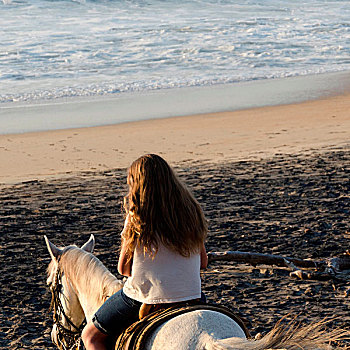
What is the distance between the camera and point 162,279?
10.5 feet

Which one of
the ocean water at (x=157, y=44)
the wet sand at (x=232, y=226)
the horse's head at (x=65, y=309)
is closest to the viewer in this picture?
the horse's head at (x=65, y=309)

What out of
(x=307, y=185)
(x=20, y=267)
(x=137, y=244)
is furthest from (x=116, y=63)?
(x=137, y=244)

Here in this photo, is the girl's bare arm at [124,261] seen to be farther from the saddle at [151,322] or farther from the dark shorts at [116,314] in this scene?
the saddle at [151,322]

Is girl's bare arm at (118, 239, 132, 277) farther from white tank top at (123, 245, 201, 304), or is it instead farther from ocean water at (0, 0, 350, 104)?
ocean water at (0, 0, 350, 104)

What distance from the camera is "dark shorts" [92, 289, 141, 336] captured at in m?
3.27

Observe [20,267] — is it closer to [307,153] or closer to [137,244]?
[137,244]

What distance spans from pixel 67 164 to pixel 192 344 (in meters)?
9.11

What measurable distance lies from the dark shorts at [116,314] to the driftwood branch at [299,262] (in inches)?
107

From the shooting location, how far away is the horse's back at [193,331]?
9.20ft

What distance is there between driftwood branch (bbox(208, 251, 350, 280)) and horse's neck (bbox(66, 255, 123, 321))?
8.14ft

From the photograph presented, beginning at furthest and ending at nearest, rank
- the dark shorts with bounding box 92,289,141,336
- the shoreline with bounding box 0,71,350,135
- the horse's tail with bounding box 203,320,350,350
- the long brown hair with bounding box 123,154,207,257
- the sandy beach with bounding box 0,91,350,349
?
the shoreline with bounding box 0,71,350,135, the sandy beach with bounding box 0,91,350,349, the dark shorts with bounding box 92,289,141,336, the long brown hair with bounding box 123,154,207,257, the horse's tail with bounding box 203,320,350,350

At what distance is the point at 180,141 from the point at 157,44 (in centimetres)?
1680

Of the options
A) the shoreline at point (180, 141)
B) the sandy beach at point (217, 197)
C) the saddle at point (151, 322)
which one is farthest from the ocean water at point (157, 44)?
the saddle at point (151, 322)

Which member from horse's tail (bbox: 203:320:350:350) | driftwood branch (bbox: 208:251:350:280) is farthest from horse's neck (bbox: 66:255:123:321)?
driftwood branch (bbox: 208:251:350:280)
